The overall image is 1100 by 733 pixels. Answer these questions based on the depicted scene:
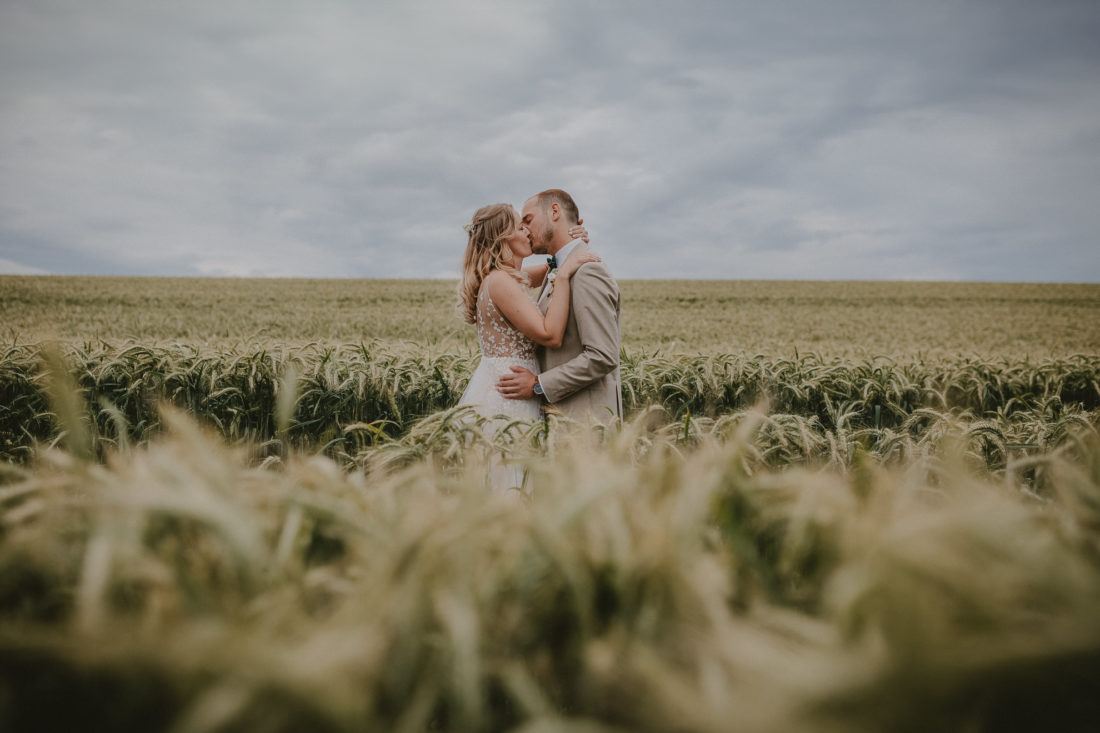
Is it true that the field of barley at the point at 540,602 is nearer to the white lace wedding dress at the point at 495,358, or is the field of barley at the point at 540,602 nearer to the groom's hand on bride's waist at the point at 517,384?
the groom's hand on bride's waist at the point at 517,384

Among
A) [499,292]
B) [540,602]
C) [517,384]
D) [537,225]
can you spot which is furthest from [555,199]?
[540,602]

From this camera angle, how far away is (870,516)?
0.84m

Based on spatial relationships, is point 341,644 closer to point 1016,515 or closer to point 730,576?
point 730,576

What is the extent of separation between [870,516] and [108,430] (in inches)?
232

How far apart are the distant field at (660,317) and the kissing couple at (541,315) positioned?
13.8 feet

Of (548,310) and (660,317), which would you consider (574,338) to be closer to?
(548,310)

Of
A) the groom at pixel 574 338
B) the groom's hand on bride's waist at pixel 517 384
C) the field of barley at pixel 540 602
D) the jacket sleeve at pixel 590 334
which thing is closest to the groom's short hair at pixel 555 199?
the groom at pixel 574 338

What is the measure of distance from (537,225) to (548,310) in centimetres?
69

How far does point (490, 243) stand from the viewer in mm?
4043

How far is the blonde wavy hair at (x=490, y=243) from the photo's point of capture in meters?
4.03

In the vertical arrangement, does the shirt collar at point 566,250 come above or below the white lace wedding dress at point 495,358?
above

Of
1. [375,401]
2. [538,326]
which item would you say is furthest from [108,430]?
[538,326]

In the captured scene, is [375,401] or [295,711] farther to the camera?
[375,401]

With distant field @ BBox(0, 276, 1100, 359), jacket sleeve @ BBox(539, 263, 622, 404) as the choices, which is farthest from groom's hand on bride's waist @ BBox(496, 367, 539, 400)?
distant field @ BBox(0, 276, 1100, 359)
